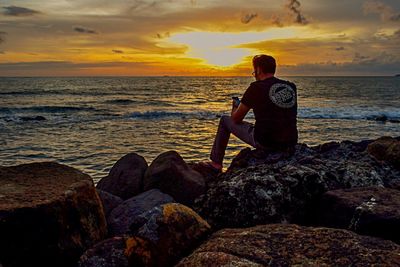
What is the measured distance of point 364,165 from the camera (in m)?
5.38

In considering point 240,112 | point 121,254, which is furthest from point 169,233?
point 240,112

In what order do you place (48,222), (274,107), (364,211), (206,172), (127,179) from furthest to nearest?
(206,172) → (127,179) → (274,107) → (48,222) → (364,211)

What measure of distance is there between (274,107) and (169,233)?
333 cm

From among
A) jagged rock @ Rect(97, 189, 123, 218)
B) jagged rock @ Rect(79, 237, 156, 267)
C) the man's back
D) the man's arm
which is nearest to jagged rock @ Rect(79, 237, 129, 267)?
jagged rock @ Rect(79, 237, 156, 267)

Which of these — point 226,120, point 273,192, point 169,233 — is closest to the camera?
point 169,233

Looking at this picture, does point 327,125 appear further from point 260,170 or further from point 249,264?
point 249,264

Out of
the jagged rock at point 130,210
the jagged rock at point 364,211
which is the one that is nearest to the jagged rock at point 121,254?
the jagged rock at point 130,210

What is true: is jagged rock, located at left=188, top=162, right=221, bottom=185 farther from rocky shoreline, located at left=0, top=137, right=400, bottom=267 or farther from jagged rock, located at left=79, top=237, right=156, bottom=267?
jagged rock, located at left=79, top=237, right=156, bottom=267

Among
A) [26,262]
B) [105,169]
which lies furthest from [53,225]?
[105,169]

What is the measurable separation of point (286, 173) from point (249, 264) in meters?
2.07

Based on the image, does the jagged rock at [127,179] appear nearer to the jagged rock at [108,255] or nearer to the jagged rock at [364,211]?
the jagged rock at [108,255]

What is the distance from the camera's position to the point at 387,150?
6.38m

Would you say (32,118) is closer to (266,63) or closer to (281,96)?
(266,63)

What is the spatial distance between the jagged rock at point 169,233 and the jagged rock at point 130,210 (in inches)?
63.9
